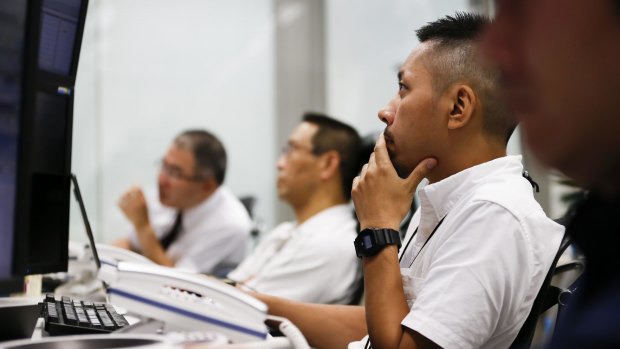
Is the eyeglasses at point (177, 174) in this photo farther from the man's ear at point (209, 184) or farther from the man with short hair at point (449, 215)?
the man with short hair at point (449, 215)

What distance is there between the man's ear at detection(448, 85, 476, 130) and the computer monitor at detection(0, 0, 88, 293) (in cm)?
69

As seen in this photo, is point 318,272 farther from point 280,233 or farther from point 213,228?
point 213,228

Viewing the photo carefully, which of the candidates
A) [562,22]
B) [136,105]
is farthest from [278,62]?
[562,22]

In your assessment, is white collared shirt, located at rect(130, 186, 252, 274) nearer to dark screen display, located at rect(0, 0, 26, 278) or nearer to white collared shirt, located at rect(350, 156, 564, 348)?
white collared shirt, located at rect(350, 156, 564, 348)

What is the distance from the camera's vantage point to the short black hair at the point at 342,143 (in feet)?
8.35

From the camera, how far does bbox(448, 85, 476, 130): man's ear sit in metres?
1.37

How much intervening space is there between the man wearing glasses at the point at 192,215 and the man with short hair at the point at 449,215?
5.83 feet

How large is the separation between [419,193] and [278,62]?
3066 mm

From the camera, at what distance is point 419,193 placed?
141cm

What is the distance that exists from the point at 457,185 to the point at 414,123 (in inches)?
5.8

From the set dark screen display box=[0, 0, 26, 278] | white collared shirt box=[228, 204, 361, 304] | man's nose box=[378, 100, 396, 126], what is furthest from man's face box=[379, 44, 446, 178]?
white collared shirt box=[228, 204, 361, 304]

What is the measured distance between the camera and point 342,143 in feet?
8.58

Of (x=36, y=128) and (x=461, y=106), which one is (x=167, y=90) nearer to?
(x=461, y=106)

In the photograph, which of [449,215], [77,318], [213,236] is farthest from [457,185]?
[213,236]
